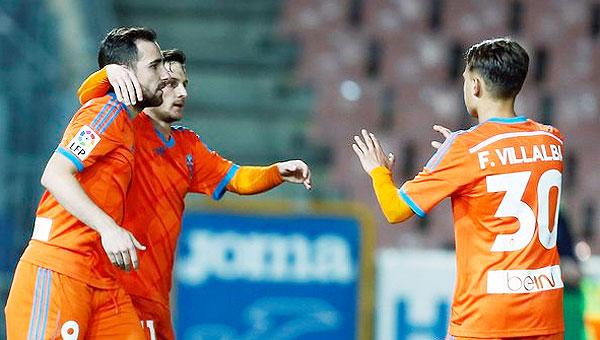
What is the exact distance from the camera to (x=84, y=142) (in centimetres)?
308

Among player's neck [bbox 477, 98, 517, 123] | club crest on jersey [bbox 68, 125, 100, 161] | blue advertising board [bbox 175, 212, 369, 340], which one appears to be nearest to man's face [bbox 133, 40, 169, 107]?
club crest on jersey [bbox 68, 125, 100, 161]

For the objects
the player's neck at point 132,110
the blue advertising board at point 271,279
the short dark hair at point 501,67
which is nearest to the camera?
the short dark hair at point 501,67

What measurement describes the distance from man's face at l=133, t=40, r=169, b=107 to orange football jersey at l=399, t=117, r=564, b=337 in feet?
2.89

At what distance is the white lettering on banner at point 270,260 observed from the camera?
7.49 m

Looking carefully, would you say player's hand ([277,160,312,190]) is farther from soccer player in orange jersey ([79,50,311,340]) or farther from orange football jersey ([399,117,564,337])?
orange football jersey ([399,117,564,337])

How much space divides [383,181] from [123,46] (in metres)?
0.92

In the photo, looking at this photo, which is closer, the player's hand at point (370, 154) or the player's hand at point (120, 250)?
the player's hand at point (120, 250)

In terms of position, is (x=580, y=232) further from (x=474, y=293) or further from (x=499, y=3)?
(x=474, y=293)

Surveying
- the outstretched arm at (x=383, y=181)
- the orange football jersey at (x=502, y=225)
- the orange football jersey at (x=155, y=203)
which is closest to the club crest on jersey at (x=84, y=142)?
the orange football jersey at (x=155, y=203)

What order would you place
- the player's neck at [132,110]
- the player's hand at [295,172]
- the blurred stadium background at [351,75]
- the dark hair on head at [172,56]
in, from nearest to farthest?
the player's neck at [132,110] → the player's hand at [295,172] → the dark hair on head at [172,56] → the blurred stadium background at [351,75]

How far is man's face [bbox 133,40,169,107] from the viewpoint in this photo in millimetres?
3359

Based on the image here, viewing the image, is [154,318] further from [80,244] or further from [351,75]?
[351,75]

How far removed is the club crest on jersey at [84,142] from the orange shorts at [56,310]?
355 mm

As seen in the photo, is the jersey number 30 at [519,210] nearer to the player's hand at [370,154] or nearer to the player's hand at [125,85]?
the player's hand at [370,154]
